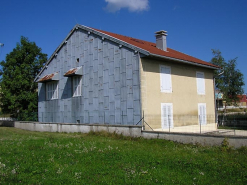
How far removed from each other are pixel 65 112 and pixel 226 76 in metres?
26.3

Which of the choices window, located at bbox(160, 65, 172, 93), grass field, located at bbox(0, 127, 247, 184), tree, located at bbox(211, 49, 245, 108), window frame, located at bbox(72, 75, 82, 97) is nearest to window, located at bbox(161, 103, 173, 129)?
window, located at bbox(160, 65, 172, 93)

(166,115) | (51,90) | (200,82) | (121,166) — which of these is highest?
(200,82)

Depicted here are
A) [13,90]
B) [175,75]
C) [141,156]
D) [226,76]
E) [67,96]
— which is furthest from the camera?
[226,76]

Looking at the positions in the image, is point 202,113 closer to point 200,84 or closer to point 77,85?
point 200,84

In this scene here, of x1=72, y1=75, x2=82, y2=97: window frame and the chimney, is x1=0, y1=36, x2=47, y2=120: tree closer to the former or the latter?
x1=72, y1=75, x2=82, y2=97: window frame

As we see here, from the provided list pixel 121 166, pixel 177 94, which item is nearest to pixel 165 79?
pixel 177 94

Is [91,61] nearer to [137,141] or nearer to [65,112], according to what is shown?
[65,112]

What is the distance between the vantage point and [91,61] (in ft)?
65.0

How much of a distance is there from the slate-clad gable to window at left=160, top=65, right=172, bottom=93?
223cm

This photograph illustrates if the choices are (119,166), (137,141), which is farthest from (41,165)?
(137,141)

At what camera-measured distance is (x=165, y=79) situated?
701 inches

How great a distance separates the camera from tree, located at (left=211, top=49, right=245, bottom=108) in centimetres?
3756

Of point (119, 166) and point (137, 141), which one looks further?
point (137, 141)

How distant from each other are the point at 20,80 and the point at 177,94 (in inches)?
700
